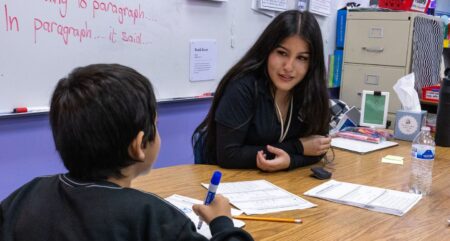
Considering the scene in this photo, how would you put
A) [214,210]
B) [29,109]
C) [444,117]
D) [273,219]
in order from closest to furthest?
[214,210] < [273,219] < [29,109] < [444,117]

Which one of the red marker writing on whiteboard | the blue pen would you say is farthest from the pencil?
the red marker writing on whiteboard

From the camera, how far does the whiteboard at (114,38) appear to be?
172cm

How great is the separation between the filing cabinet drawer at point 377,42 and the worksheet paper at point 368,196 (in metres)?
1.88

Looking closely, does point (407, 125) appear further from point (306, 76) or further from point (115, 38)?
point (115, 38)

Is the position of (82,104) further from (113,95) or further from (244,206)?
(244,206)

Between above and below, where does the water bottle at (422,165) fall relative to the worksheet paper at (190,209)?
above

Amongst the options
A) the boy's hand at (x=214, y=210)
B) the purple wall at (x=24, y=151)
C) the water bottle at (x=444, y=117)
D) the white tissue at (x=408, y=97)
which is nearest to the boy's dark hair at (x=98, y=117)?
the boy's hand at (x=214, y=210)

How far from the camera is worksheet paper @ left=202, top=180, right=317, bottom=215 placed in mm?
1202

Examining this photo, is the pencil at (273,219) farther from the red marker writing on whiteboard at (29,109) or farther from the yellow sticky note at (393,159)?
the red marker writing on whiteboard at (29,109)

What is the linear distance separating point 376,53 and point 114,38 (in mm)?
1910

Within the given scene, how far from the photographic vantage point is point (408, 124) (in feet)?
6.98

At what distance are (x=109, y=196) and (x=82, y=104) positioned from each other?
0.16 m

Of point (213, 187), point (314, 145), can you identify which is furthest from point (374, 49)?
point (213, 187)

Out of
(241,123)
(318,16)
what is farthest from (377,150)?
(318,16)
